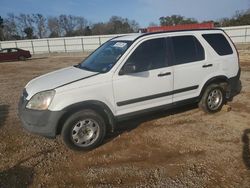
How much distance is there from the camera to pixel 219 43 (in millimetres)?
6430

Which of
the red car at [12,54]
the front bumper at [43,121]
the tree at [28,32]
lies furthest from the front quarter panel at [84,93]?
the tree at [28,32]

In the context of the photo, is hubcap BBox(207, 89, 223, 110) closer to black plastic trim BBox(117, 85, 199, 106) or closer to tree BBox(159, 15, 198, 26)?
black plastic trim BBox(117, 85, 199, 106)

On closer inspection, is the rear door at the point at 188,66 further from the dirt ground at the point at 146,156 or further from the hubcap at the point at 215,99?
the dirt ground at the point at 146,156

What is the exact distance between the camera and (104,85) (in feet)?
15.9

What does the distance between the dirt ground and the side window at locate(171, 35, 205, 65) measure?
52.0 inches

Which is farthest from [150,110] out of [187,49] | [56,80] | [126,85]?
[56,80]

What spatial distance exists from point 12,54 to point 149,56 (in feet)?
87.9

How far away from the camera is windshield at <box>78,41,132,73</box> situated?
5141 mm

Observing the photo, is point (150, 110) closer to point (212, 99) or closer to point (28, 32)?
point (212, 99)

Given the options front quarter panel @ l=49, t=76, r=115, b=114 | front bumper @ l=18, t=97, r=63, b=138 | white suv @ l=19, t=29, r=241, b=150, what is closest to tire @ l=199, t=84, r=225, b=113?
white suv @ l=19, t=29, r=241, b=150

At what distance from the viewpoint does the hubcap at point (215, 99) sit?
644 cm

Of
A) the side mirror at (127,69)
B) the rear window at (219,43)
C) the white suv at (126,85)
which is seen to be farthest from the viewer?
the rear window at (219,43)

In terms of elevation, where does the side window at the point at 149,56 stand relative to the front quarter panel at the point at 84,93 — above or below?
above

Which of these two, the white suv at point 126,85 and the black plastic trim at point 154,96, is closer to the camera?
the white suv at point 126,85
